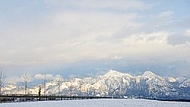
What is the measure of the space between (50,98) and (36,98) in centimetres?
1564

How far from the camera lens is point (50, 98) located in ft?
591

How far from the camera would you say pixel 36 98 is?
165m

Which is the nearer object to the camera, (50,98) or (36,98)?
(36,98)
